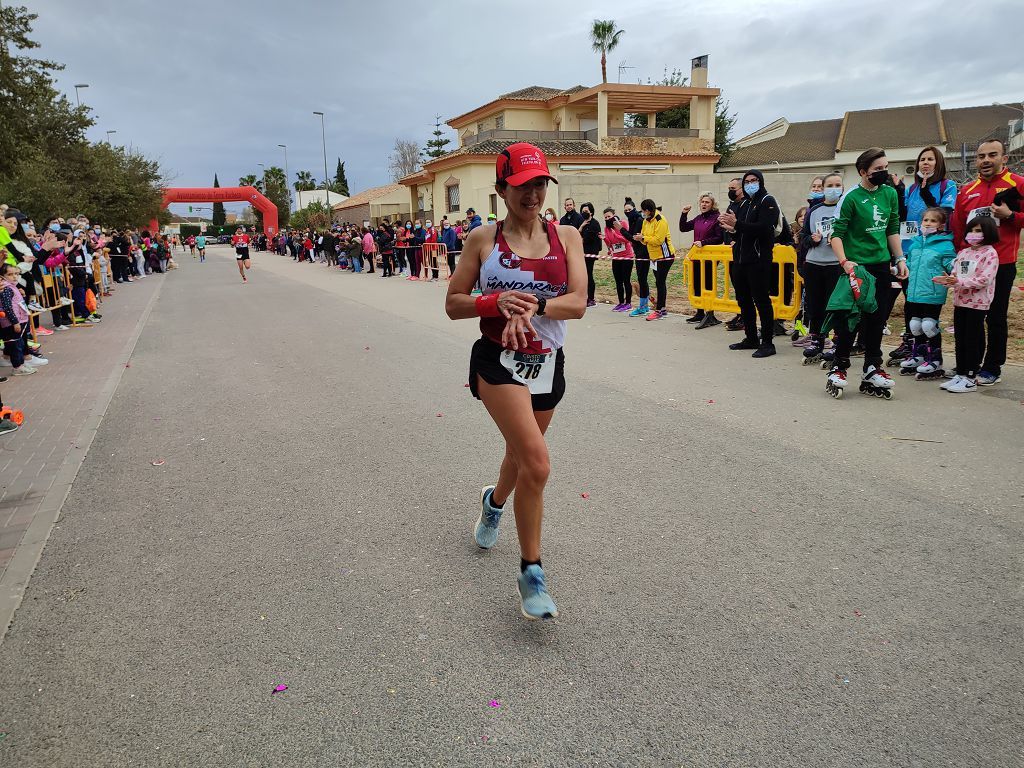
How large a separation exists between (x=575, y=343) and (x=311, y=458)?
5.12m

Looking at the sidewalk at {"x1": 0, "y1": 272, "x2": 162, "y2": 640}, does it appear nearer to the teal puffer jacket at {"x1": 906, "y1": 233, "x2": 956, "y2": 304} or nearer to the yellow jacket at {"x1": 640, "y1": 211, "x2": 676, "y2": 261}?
the teal puffer jacket at {"x1": 906, "y1": 233, "x2": 956, "y2": 304}

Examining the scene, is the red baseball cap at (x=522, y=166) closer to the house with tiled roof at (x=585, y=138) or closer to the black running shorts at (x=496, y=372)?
the black running shorts at (x=496, y=372)

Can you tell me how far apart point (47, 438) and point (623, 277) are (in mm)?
9502

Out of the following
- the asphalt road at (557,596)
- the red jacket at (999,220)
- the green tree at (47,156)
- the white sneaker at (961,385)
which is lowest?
the asphalt road at (557,596)

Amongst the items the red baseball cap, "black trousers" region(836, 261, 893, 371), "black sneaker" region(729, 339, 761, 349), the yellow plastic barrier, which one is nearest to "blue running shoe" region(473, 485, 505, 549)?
the red baseball cap

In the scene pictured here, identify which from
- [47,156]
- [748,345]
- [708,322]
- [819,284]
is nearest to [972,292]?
[819,284]

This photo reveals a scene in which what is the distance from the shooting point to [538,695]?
8.46ft

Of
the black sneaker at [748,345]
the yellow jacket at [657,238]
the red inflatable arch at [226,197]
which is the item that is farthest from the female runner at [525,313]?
the red inflatable arch at [226,197]

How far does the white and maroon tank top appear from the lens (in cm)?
307

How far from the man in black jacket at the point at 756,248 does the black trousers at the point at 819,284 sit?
2.21 ft

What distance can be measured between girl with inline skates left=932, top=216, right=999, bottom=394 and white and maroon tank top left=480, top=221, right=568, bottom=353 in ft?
16.1

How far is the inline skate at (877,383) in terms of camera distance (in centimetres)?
626

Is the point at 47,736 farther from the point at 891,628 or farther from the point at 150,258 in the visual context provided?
the point at 150,258

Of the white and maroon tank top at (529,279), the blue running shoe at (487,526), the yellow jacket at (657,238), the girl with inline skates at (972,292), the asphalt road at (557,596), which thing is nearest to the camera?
the asphalt road at (557,596)
